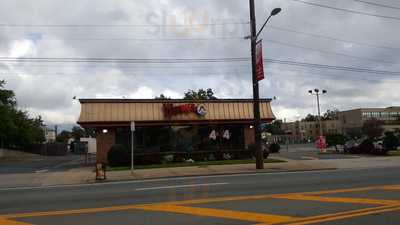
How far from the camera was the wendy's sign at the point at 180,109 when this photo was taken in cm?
3409

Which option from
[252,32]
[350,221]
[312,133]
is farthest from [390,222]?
[312,133]

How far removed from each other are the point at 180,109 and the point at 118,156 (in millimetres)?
6233

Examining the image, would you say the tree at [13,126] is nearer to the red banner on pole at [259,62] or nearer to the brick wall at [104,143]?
the brick wall at [104,143]

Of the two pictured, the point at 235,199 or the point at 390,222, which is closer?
the point at 390,222

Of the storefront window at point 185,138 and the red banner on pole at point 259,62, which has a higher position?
the red banner on pole at point 259,62

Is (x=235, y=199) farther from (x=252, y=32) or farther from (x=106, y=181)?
(x=252, y=32)

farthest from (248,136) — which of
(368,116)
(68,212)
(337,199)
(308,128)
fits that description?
(368,116)

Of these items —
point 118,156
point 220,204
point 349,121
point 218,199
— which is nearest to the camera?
point 220,204

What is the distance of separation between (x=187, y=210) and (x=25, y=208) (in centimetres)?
432

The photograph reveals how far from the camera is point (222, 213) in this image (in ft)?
35.6

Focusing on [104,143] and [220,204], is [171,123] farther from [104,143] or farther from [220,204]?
[220,204]

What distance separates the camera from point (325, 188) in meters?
15.6

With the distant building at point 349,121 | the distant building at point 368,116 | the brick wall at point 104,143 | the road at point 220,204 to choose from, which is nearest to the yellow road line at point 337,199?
the road at point 220,204

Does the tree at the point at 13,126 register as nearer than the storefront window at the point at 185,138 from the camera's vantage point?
No
